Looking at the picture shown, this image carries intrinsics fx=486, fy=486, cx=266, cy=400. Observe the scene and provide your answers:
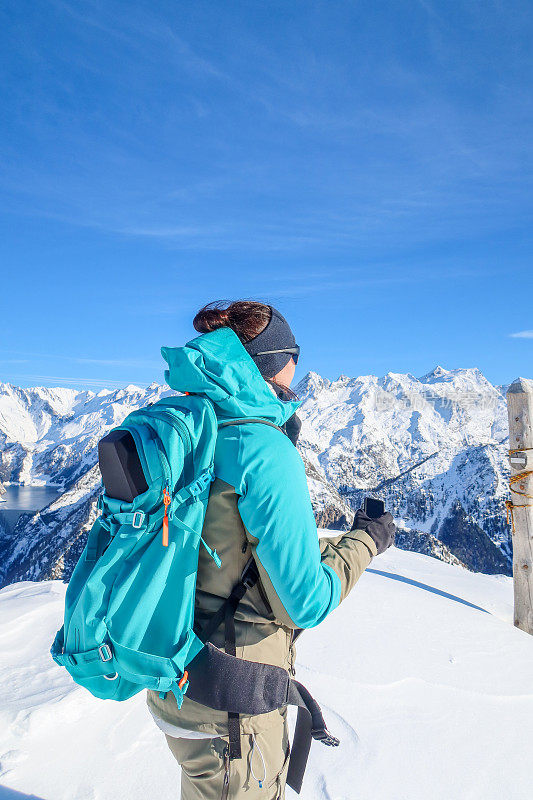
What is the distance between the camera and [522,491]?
25.7ft

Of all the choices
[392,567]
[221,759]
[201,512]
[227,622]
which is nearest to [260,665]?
[227,622]

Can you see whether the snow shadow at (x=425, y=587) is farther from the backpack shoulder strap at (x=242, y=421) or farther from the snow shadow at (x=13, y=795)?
the backpack shoulder strap at (x=242, y=421)

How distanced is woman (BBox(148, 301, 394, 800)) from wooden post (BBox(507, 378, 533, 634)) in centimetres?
641

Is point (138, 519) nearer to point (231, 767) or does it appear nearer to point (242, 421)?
point (242, 421)

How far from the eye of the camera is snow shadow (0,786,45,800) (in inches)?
131

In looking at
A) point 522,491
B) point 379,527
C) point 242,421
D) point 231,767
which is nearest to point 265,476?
point 242,421

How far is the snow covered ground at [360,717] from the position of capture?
3658 mm

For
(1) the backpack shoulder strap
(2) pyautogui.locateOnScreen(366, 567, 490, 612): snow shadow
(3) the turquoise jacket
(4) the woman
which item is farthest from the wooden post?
(1) the backpack shoulder strap

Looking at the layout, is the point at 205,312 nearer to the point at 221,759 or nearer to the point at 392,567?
the point at 221,759

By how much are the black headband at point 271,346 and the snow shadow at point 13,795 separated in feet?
11.1

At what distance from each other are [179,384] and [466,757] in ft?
13.7

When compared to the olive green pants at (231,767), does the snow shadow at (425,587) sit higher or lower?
lower

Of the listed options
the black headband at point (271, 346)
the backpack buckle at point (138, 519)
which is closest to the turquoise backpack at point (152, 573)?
the backpack buckle at point (138, 519)

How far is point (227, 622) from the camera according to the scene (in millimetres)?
2170
